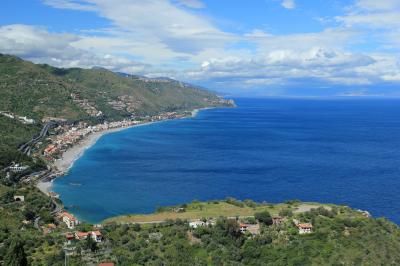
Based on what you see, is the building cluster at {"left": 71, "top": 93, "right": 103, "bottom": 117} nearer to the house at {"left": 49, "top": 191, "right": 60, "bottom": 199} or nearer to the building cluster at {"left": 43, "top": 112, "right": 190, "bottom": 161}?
the building cluster at {"left": 43, "top": 112, "right": 190, "bottom": 161}

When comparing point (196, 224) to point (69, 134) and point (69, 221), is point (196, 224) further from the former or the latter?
point (69, 134)

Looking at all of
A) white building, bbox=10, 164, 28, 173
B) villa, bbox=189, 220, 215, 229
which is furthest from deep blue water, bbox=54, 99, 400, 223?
villa, bbox=189, 220, 215, 229

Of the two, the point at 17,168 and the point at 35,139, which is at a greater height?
the point at 35,139

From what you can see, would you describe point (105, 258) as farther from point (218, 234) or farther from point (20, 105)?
point (20, 105)

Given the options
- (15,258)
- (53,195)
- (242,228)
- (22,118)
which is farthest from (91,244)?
(22,118)

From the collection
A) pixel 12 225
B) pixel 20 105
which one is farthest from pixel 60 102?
pixel 12 225
